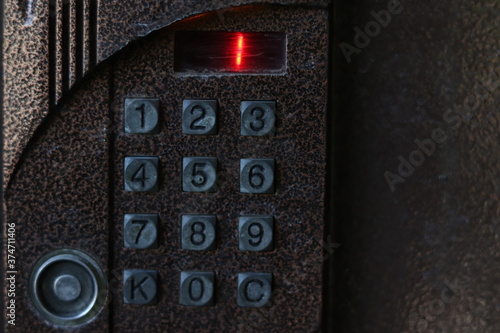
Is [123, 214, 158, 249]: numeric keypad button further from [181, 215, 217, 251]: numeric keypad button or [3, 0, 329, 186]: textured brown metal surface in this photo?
[3, 0, 329, 186]: textured brown metal surface

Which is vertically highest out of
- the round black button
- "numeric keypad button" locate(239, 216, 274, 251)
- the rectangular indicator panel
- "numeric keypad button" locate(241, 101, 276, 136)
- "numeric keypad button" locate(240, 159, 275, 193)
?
the rectangular indicator panel

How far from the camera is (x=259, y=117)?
661 mm

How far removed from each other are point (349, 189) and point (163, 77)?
0.91ft

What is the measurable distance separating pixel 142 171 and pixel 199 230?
0.32 ft

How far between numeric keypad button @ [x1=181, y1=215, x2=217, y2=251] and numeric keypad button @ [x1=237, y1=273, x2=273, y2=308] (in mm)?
64

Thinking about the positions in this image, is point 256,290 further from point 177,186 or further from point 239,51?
point 239,51

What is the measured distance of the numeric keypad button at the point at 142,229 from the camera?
0.67 meters

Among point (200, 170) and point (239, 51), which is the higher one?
point (239, 51)

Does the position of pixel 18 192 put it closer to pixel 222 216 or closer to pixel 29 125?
pixel 29 125

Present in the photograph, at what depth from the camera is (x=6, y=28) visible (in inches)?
25.9

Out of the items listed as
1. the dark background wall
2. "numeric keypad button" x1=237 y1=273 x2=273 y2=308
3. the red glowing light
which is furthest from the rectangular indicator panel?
"numeric keypad button" x1=237 y1=273 x2=273 y2=308

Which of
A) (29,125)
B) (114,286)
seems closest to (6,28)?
(29,125)

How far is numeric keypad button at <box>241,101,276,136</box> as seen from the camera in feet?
2.17

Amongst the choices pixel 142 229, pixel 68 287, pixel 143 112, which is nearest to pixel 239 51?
pixel 143 112
